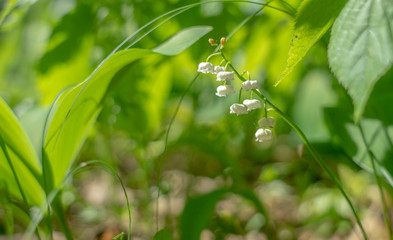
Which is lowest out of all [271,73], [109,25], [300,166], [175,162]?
[175,162]

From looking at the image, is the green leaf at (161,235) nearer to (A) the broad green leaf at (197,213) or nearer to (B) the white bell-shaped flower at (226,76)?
(A) the broad green leaf at (197,213)

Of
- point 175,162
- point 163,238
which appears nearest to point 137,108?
point 163,238

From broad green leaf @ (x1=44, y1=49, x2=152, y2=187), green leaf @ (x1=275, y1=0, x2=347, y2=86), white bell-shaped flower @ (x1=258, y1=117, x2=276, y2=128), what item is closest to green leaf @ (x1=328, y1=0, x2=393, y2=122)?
green leaf @ (x1=275, y1=0, x2=347, y2=86)

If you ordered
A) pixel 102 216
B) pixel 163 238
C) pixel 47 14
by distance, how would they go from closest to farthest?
pixel 163 238
pixel 102 216
pixel 47 14

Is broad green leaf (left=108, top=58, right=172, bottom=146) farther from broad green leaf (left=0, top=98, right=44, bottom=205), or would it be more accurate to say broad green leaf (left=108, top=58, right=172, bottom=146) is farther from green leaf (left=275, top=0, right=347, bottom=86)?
green leaf (left=275, top=0, right=347, bottom=86)

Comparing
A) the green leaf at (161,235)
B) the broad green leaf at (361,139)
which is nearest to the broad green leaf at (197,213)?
the green leaf at (161,235)

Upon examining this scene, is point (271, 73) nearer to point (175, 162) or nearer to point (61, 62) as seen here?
point (61, 62)
